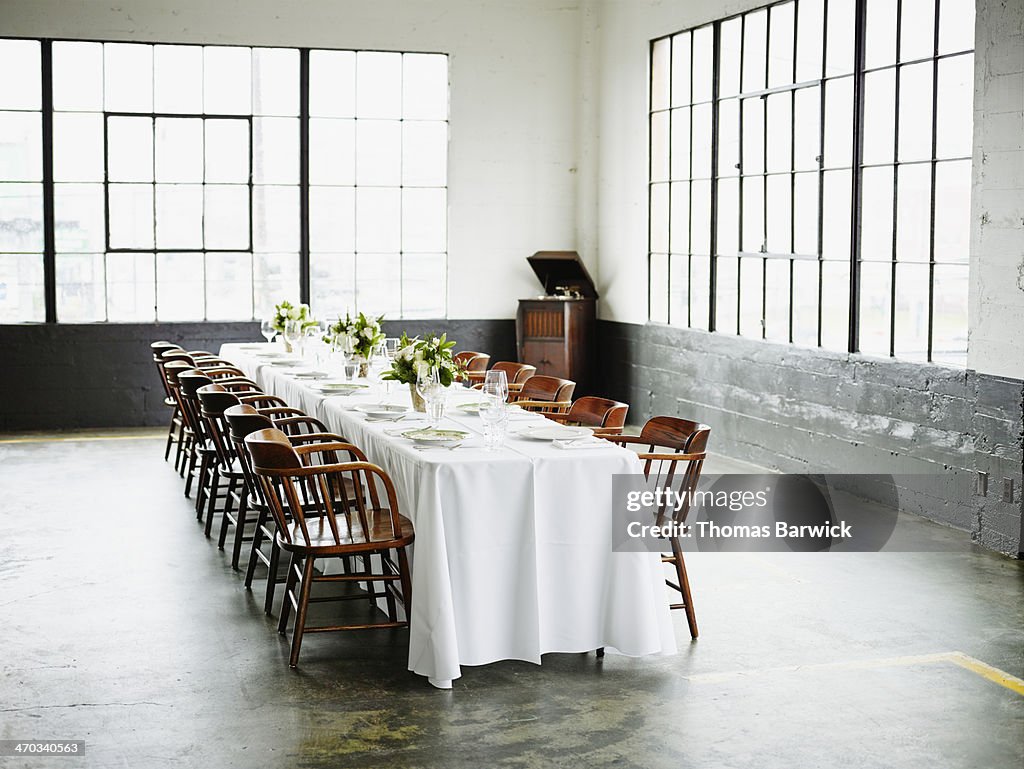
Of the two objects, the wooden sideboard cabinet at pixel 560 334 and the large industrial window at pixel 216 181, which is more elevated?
the large industrial window at pixel 216 181

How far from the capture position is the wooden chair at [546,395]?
719 centimetres

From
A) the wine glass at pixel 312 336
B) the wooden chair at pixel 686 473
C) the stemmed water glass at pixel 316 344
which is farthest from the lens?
the wine glass at pixel 312 336

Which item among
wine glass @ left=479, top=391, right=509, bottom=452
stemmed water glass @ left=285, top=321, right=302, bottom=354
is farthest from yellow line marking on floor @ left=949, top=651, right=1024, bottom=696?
stemmed water glass @ left=285, top=321, right=302, bottom=354

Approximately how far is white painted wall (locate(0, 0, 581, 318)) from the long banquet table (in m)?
7.83

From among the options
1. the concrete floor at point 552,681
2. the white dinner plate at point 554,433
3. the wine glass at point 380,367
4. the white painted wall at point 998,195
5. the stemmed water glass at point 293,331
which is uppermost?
the white painted wall at point 998,195

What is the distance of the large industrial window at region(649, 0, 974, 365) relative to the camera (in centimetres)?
752

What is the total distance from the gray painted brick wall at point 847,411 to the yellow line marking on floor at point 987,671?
189cm

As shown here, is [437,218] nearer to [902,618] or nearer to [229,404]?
[229,404]

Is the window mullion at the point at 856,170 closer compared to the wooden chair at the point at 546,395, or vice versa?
the wooden chair at the point at 546,395

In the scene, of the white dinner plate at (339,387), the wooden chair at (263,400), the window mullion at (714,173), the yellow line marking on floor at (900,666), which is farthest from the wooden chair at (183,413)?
the window mullion at (714,173)

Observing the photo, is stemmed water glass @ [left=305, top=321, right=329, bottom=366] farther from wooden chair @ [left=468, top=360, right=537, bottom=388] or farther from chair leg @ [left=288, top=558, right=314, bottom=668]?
chair leg @ [left=288, top=558, right=314, bottom=668]

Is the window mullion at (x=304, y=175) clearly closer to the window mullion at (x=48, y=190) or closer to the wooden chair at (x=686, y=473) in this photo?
the window mullion at (x=48, y=190)

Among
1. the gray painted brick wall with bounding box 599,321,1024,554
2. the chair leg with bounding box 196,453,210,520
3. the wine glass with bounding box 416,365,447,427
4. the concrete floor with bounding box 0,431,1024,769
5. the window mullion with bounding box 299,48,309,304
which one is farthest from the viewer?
the window mullion with bounding box 299,48,309,304

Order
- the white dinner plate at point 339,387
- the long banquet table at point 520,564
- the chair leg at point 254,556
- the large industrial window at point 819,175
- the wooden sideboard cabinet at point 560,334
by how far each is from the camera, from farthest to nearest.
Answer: the wooden sideboard cabinet at point 560,334
the large industrial window at point 819,175
the white dinner plate at point 339,387
the chair leg at point 254,556
the long banquet table at point 520,564
